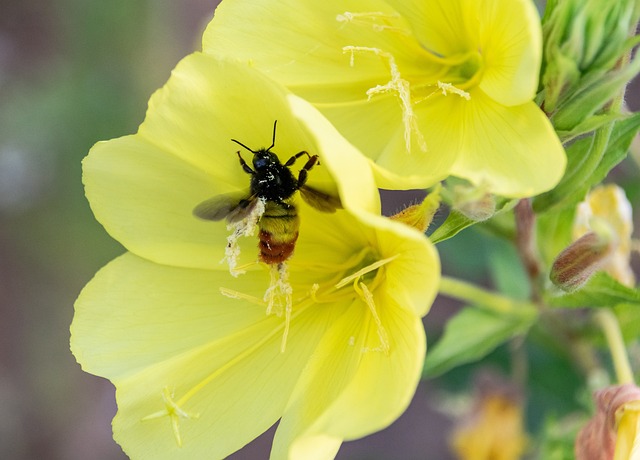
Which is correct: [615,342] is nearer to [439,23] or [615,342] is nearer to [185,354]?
[439,23]

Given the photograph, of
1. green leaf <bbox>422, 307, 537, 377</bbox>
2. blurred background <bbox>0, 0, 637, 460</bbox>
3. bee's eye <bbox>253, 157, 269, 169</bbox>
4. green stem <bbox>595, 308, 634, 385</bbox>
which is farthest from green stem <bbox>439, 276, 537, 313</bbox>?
blurred background <bbox>0, 0, 637, 460</bbox>

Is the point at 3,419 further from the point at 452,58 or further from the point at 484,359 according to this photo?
the point at 452,58

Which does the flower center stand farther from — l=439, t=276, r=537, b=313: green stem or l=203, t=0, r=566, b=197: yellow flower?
l=439, t=276, r=537, b=313: green stem

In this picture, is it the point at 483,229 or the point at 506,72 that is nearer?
the point at 506,72

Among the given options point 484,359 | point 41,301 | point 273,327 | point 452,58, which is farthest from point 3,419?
point 452,58

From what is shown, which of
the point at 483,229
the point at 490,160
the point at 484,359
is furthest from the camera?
the point at 484,359

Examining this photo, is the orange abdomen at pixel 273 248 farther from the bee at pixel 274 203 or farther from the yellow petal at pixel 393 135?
the yellow petal at pixel 393 135

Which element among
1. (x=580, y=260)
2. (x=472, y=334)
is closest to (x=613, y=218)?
(x=472, y=334)
